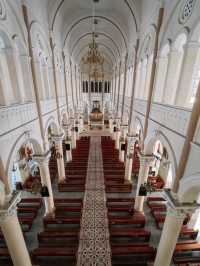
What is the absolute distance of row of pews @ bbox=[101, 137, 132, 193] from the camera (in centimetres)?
1213

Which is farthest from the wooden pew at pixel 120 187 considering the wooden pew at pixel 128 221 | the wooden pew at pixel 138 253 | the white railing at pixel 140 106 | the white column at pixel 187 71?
the white column at pixel 187 71

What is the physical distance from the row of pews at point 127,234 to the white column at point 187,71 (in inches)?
269

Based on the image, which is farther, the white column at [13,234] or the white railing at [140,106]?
the white railing at [140,106]

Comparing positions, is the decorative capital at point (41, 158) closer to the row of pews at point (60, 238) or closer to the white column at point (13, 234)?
the white column at point (13, 234)

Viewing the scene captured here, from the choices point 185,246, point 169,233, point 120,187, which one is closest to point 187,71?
point 169,233

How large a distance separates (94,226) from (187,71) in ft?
28.7

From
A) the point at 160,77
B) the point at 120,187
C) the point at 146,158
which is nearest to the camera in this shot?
the point at 160,77

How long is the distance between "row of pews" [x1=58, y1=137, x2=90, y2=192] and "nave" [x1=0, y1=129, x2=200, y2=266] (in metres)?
0.08

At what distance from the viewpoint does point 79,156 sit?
17578 millimetres

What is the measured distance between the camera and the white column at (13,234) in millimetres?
4600

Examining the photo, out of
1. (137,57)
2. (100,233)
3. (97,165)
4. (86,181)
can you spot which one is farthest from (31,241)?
(137,57)

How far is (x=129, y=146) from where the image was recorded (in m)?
11.3

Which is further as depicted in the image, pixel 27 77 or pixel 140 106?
pixel 140 106

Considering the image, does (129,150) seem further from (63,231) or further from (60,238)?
(60,238)
